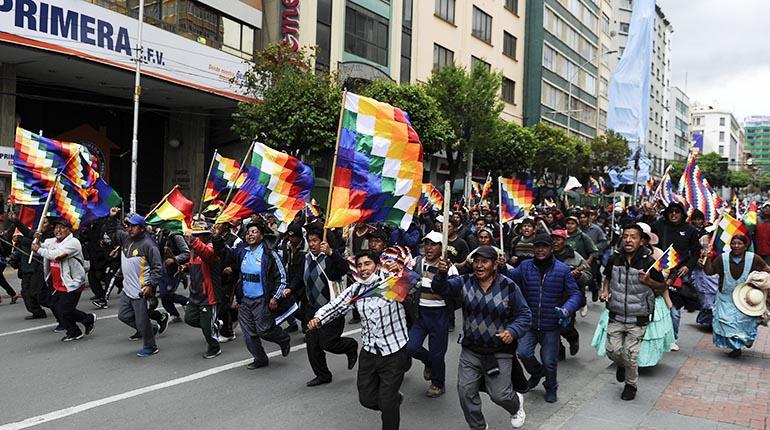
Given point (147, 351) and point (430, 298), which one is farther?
point (147, 351)

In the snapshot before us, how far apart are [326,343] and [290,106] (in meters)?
13.6

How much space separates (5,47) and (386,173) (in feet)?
43.6

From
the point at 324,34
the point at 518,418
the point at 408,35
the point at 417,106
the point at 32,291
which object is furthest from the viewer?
the point at 408,35

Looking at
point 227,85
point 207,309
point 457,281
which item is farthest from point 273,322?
point 227,85

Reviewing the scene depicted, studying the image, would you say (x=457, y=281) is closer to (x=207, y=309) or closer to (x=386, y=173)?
(x=386, y=173)

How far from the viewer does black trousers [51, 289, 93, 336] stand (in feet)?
24.9

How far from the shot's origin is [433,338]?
5.91 metres

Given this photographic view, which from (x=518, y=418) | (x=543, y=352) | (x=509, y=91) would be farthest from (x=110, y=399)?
(x=509, y=91)

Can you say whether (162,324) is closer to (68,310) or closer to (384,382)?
(68,310)

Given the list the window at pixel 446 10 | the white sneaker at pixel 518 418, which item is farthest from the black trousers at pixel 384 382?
the window at pixel 446 10

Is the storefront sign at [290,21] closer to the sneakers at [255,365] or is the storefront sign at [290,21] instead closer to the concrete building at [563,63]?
the sneakers at [255,365]

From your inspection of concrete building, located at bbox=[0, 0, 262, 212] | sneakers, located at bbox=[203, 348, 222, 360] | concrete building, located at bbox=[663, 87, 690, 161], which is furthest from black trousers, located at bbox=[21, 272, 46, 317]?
concrete building, located at bbox=[663, 87, 690, 161]

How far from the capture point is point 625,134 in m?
56.2

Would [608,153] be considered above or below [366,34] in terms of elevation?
below
